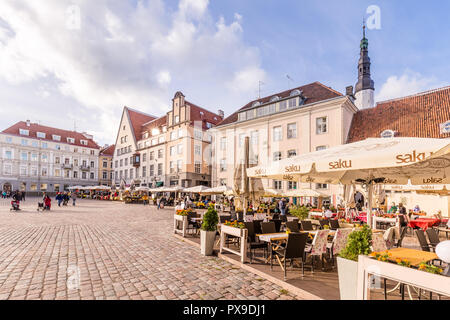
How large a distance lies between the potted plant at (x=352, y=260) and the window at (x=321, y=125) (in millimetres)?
24243

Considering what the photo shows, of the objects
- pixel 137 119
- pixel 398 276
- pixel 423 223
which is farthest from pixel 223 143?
pixel 398 276

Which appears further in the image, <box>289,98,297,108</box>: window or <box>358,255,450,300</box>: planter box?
<box>289,98,297,108</box>: window

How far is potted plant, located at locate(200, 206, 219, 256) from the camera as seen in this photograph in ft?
24.8

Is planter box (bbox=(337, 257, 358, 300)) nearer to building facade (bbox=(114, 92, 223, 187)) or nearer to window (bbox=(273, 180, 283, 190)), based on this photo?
window (bbox=(273, 180, 283, 190))

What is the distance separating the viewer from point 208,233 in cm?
764

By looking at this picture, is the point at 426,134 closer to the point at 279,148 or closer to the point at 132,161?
the point at 279,148

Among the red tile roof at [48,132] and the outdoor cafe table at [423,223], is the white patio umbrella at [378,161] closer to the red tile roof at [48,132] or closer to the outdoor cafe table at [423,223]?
the outdoor cafe table at [423,223]

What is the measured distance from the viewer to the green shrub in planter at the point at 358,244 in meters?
3.72

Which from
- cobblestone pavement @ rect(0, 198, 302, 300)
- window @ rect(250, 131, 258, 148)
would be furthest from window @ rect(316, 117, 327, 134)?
cobblestone pavement @ rect(0, 198, 302, 300)

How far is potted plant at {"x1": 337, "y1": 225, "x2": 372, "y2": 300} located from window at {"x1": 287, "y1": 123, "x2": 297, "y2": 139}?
25392 mm

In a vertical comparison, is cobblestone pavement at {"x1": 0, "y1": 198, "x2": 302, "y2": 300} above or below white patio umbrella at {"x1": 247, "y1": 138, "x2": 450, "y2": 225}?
below

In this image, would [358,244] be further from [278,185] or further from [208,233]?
[278,185]

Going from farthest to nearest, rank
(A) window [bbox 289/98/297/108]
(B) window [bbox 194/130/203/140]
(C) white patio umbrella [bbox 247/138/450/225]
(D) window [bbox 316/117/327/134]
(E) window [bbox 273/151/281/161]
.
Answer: (B) window [bbox 194/130/203/140]
(E) window [bbox 273/151/281/161]
(A) window [bbox 289/98/297/108]
(D) window [bbox 316/117/327/134]
(C) white patio umbrella [bbox 247/138/450/225]

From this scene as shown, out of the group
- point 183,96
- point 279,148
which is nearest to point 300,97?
point 279,148
